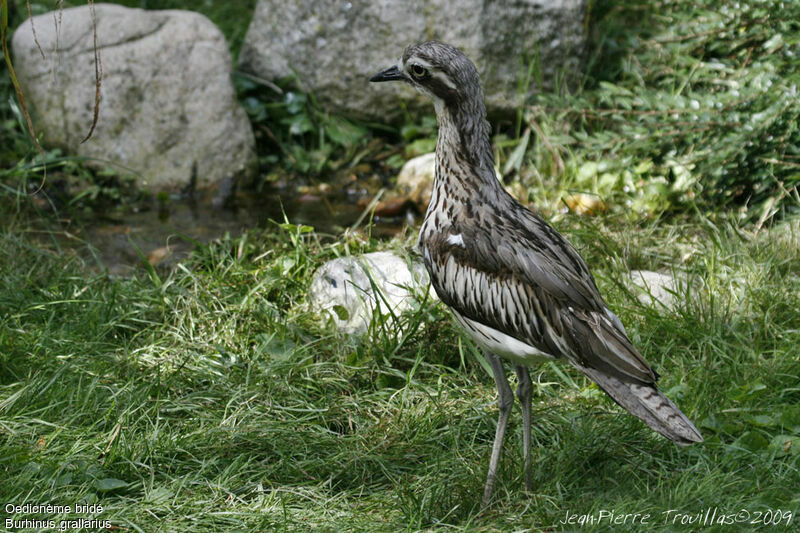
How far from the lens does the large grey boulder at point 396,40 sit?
6.75 metres

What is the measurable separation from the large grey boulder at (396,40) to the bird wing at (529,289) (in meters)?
3.49

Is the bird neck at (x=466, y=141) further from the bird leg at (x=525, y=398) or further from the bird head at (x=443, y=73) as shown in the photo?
the bird leg at (x=525, y=398)

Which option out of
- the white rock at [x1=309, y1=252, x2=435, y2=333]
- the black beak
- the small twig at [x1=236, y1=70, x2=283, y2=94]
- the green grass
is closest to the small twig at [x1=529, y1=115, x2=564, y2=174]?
the green grass

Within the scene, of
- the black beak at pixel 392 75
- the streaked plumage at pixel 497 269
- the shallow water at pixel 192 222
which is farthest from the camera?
the shallow water at pixel 192 222

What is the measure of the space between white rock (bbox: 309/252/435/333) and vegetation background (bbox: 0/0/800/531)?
0.12m

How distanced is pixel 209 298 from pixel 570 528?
2469 millimetres

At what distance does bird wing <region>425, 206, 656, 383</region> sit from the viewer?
3.29 meters

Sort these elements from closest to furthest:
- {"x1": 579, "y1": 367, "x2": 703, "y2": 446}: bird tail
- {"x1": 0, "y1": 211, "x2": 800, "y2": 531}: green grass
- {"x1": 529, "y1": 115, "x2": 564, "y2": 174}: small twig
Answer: {"x1": 579, "y1": 367, "x2": 703, "y2": 446}: bird tail → {"x1": 0, "y1": 211, "x2": 800, "y2": 531}: green grass → {"x1": 529, "y1": 115, "x2": 564, "y2": 174}: small twig

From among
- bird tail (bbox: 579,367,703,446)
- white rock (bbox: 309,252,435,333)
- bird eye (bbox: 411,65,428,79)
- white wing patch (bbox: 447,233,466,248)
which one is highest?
bird eye (bbox: 411,65,428,79)

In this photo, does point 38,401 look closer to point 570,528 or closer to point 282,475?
point 282,475

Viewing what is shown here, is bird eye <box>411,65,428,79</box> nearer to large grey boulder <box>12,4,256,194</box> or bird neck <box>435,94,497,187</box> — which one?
bird neck <box>435,94,497,187</box>

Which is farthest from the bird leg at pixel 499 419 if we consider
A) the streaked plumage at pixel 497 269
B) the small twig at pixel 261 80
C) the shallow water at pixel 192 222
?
the small twig at pixel 261 80

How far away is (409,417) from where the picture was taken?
4.02 meters

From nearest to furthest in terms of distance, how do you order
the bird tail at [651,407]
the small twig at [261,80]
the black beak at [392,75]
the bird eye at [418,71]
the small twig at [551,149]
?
the bird tail at [651,407], the bird eye at [418,71], the black beak at [392,75], the small twig at [551,149], the small twig at [261,80]
